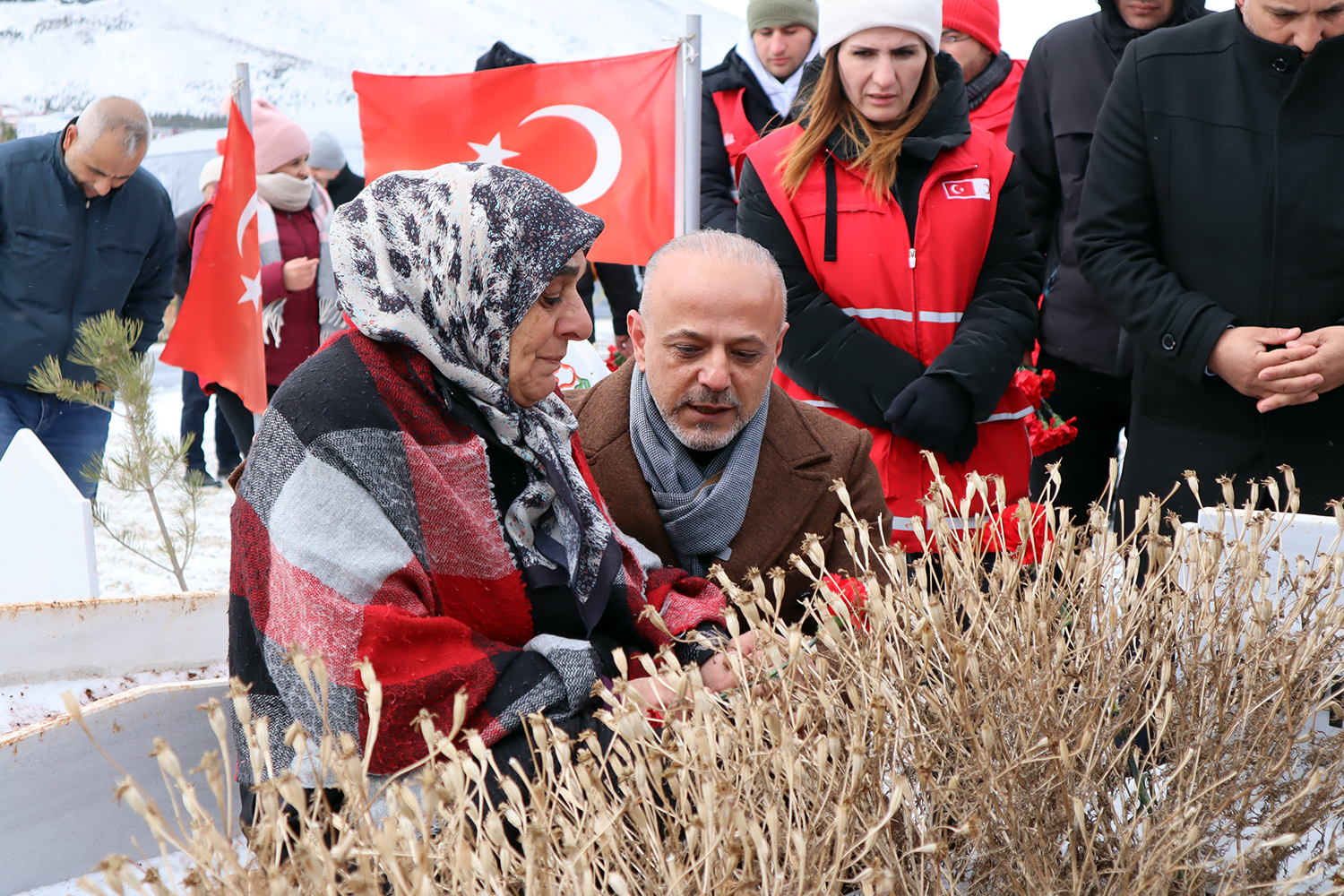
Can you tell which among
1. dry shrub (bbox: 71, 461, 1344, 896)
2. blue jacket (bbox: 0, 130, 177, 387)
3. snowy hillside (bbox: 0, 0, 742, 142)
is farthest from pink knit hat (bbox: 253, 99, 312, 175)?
snowy hillside (bbox: 0, 0, 742, 142)

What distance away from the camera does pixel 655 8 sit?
2766 centimetres

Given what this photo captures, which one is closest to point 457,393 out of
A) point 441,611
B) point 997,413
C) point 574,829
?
point 441,611

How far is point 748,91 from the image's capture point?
4398 mm

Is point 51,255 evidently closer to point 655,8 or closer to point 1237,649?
point 1237,649

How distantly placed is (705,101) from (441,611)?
3193mm

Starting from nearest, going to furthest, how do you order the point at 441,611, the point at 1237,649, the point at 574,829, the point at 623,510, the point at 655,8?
1. the point at 574,829
2. the point at 1237,649
3. the point at 441,611
4. the point at 623,510
5. the point at 655,8

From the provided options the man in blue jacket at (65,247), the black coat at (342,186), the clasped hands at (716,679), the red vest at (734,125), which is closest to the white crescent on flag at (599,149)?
the red vest at (734,125)

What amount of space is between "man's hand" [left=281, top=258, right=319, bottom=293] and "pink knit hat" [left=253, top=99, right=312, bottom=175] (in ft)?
1.56

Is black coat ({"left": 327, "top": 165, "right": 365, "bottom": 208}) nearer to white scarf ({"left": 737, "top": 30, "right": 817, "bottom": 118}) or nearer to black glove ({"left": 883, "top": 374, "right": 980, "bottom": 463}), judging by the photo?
white scarf ({"left": 737, "top": 30, "right": 817, "bottom": 118})

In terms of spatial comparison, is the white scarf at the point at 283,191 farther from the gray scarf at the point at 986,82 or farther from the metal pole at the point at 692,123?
the gray scarf at the point at 986,82

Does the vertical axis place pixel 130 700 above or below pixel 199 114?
below

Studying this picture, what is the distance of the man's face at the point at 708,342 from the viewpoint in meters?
2.10

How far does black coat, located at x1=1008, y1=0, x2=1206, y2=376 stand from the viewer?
3.35 meters

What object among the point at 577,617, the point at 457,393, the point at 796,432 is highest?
the point at 457,393
